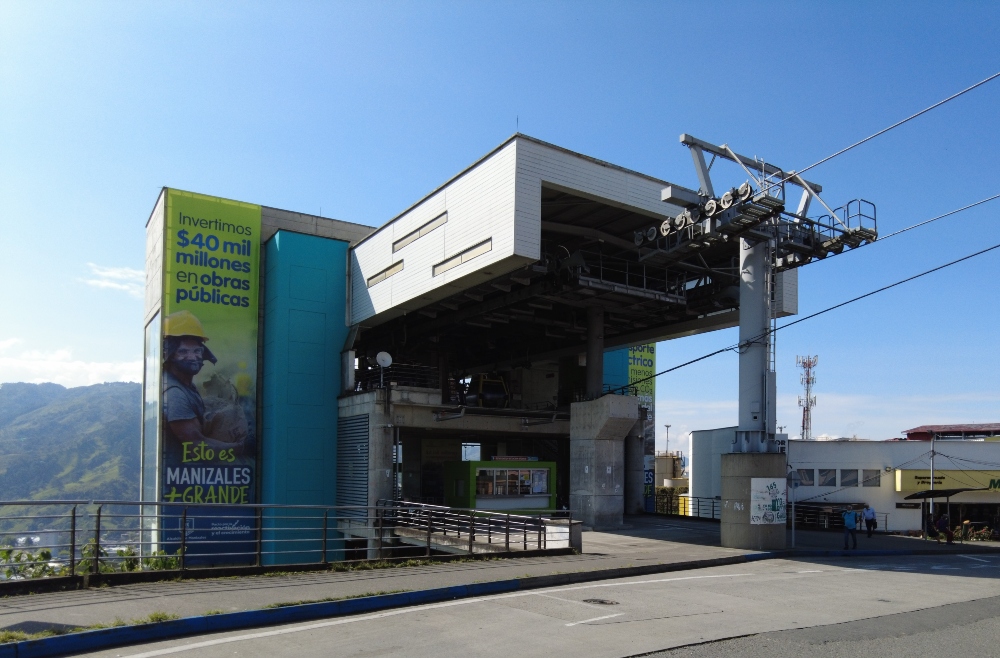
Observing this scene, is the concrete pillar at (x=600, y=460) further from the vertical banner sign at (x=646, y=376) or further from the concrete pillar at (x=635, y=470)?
the vertical banner sign at (x=646, y=376)

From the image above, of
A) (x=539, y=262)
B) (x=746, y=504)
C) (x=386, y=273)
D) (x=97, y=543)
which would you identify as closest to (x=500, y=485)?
(x=539, y=262)

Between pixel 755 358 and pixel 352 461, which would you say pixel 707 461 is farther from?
pixel 755 358

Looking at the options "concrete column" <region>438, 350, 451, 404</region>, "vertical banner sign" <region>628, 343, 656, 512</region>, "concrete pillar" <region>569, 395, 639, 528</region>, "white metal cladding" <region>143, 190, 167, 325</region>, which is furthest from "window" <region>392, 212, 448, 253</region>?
"vertical banner sign" <region>628, 343, 656, 512</region>

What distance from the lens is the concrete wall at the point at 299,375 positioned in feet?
113

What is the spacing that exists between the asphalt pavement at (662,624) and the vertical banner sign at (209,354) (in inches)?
925

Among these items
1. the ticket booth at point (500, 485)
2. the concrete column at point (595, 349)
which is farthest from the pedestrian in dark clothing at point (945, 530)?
the ticket booth at point (500, 485)

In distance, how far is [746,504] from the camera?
21.4 m

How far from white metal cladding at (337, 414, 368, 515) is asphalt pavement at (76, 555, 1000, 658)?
19525 millimetres

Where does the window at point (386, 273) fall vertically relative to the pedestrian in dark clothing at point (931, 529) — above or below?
above

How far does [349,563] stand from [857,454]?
29.7 metres

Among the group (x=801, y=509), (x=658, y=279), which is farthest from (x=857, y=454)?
(x=658, y=279)

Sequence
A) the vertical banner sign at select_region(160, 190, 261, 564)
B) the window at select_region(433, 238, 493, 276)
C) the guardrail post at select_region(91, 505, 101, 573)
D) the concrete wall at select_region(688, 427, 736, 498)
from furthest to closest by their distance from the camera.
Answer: the concrete wall at select_region(688, 427, 736, 498), the vertical banner sign at select_region(160, 190, 261, 564), the window at select_region(433, 238, 493, 276), the guardrail post at select_region(91, 505, 101, 573)

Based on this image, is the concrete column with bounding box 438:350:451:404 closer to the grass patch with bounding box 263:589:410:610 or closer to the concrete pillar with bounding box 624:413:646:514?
the concrete pillar with bounding box 624:413:646:514

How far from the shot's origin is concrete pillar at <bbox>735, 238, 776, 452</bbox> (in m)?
22.2
